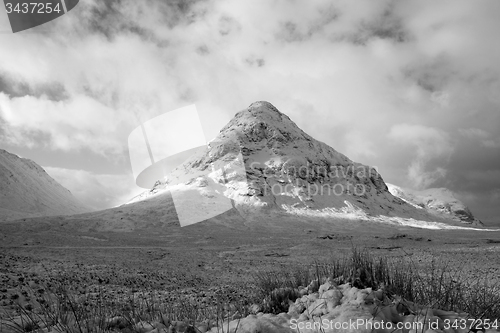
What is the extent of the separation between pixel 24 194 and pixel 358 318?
96.7 metres

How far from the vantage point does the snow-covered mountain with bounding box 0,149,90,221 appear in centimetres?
7019

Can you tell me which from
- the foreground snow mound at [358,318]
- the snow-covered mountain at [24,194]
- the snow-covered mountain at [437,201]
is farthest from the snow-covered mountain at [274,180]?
the snow-covered mountain at [437,201]

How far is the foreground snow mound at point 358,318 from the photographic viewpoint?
9.00 ft

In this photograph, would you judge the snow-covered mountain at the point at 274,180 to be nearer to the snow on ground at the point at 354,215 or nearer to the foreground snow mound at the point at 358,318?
the snow on ground at the point at 354,215

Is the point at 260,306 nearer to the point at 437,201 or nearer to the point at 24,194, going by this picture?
the point at 24,194

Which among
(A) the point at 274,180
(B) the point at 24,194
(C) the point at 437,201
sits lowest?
(C) the point at 437,201

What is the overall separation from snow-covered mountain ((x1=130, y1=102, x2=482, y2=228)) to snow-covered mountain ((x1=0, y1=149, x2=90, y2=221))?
25467 mm

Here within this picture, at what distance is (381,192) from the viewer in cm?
8581

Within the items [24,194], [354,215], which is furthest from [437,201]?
[24,194]

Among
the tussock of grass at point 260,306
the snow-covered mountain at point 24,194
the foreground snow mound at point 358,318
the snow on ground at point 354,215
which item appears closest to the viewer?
the foreground snow mound at point 358,318

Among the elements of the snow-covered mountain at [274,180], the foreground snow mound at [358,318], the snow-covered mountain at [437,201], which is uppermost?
the snow-covered mountain at [274,180]

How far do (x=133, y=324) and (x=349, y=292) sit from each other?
2.46m

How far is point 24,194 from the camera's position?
7756 centimetres

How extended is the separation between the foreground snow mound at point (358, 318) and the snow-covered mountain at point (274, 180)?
157 ft
